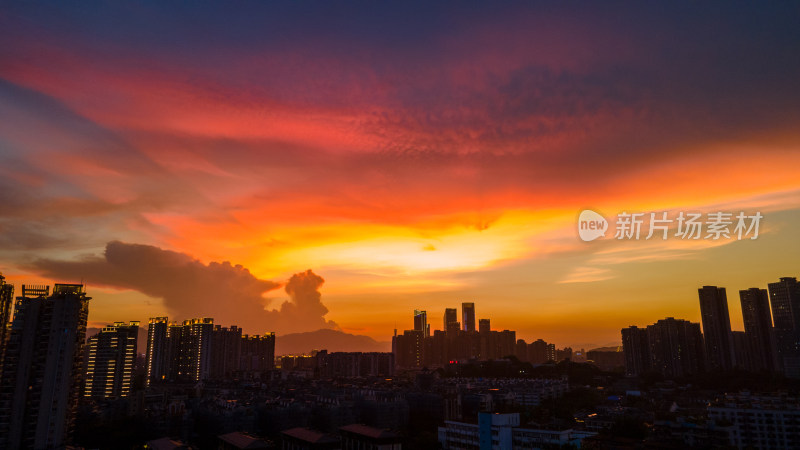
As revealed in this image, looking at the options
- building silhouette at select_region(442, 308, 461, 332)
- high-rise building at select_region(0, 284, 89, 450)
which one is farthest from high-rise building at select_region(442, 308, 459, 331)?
high-rise building at select_region(0, 284, 89, 450)

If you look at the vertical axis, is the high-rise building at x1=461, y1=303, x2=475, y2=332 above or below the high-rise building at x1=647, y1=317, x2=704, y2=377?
above

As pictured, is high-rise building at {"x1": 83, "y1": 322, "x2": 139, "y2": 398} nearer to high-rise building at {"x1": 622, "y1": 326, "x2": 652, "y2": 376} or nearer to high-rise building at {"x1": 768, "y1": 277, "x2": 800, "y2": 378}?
high-rise building at {"x1": 622, "y1": 326, "x2": 652, "y2": 376}

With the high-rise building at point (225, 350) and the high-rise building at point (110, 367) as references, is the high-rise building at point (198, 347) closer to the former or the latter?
the high-rise building at point (225, 350)

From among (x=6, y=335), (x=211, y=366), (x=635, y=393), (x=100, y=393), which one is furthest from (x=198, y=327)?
(x=635, y=393)

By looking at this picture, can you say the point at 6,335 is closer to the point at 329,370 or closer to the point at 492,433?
the point at 492,433

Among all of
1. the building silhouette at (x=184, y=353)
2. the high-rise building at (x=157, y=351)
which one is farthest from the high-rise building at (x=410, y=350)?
the high-rise building at (x=157, y=351)

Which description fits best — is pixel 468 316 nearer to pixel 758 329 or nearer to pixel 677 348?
pixel 677 348
